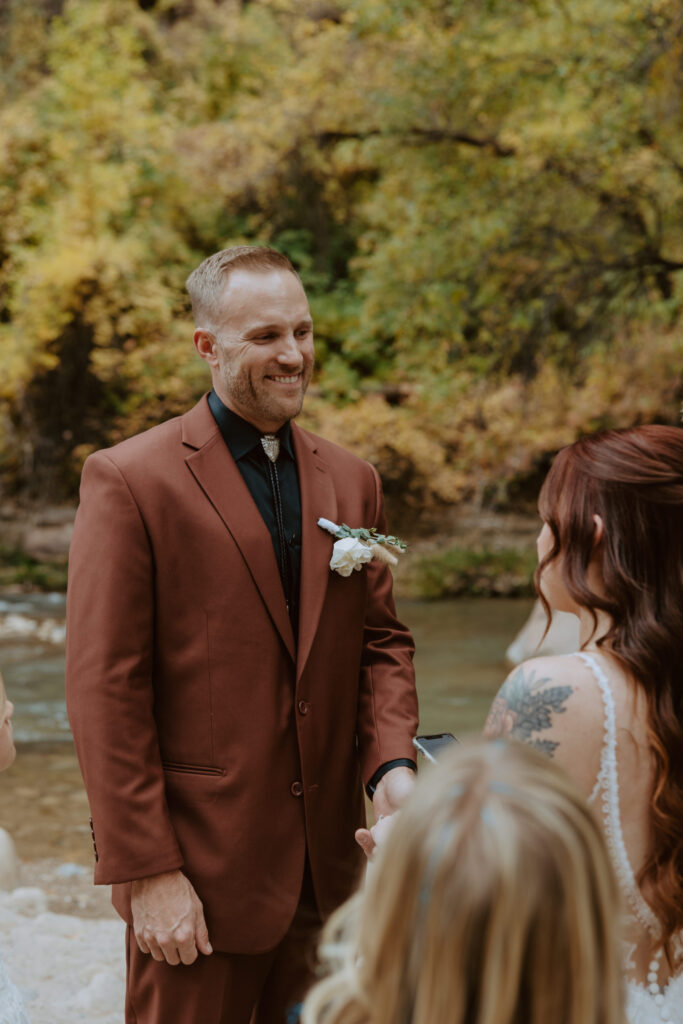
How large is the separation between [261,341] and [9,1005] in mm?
1363

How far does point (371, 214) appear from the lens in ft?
40.2

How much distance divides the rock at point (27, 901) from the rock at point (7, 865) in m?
0.09

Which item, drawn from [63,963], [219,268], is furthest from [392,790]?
[63,963]

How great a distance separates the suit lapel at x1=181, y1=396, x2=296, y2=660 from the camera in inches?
78.2

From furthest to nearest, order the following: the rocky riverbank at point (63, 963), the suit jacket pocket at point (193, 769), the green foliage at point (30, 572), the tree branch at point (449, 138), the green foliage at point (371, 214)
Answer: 1. the green foliage at point (30, 572)
2. the tree branch at point (449, 138)
3. the green foliage at point (371, 214)
4. the rocky riverbank at point (63, 963)
5. the suit jacket pocket at point (193, 769)

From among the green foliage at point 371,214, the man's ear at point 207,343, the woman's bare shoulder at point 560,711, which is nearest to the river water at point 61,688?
the green foliage at point 371,214

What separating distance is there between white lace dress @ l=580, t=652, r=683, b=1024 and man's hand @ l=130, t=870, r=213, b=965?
2.60ft

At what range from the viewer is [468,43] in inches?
359

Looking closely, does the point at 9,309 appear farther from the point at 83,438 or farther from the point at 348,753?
the point at 348,753

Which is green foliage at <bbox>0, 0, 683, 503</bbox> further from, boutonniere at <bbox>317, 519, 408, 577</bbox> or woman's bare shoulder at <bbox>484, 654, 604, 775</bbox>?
woman's bare shoulder at <bbox>484, 654, 604, 775</bbox>

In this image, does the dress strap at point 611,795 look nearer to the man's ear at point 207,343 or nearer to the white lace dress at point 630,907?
the white lace dress at point 630,907

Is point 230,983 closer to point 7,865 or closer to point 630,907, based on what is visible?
point 630,907

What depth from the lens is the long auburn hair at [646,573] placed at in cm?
146

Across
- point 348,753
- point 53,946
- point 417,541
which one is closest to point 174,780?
point 348,753
